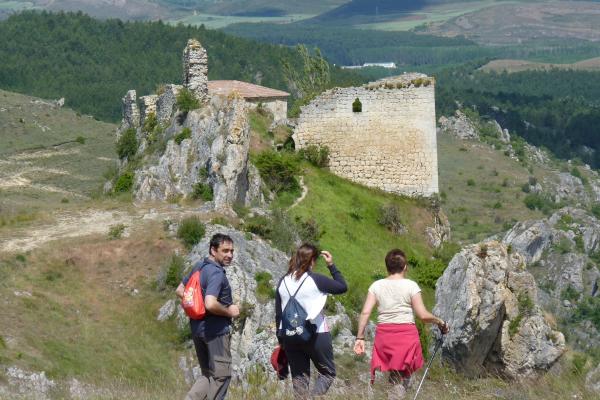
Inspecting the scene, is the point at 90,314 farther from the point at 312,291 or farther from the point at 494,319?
the point at 312,291

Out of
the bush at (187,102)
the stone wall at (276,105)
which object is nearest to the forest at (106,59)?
the stone wall at (276,105)

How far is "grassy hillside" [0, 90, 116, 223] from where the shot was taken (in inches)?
2085

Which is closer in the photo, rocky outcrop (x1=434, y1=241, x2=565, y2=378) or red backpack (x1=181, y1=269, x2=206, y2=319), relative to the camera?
red backpack (x1=181, y1=269, x2=206, y2=319)

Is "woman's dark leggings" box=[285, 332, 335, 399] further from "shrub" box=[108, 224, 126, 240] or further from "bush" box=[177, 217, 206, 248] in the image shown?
"shrub" box=[108, 224, 126, 240]

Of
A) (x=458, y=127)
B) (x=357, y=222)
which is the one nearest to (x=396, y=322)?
(x=357, y=222)

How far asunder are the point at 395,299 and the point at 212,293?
1.85 meters

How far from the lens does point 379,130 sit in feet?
97.9

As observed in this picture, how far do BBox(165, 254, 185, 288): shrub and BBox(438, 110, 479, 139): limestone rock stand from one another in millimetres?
116285

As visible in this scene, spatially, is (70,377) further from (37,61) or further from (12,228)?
(37,61)

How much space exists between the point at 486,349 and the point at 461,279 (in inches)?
55.4

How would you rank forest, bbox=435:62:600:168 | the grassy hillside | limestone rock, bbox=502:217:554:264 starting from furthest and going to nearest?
1. forest, bbox=435:62:600:168
2. limestone rock, bbox=502:217:554:264
3. the grassy hillside

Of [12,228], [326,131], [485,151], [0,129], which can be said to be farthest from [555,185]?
[12,228]

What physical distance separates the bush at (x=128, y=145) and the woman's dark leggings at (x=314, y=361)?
20.7m

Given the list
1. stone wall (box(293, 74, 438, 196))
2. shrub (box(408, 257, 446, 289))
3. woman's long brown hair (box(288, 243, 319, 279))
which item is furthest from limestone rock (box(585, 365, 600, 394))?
stone wall (box(293, 74, 438, 196))
